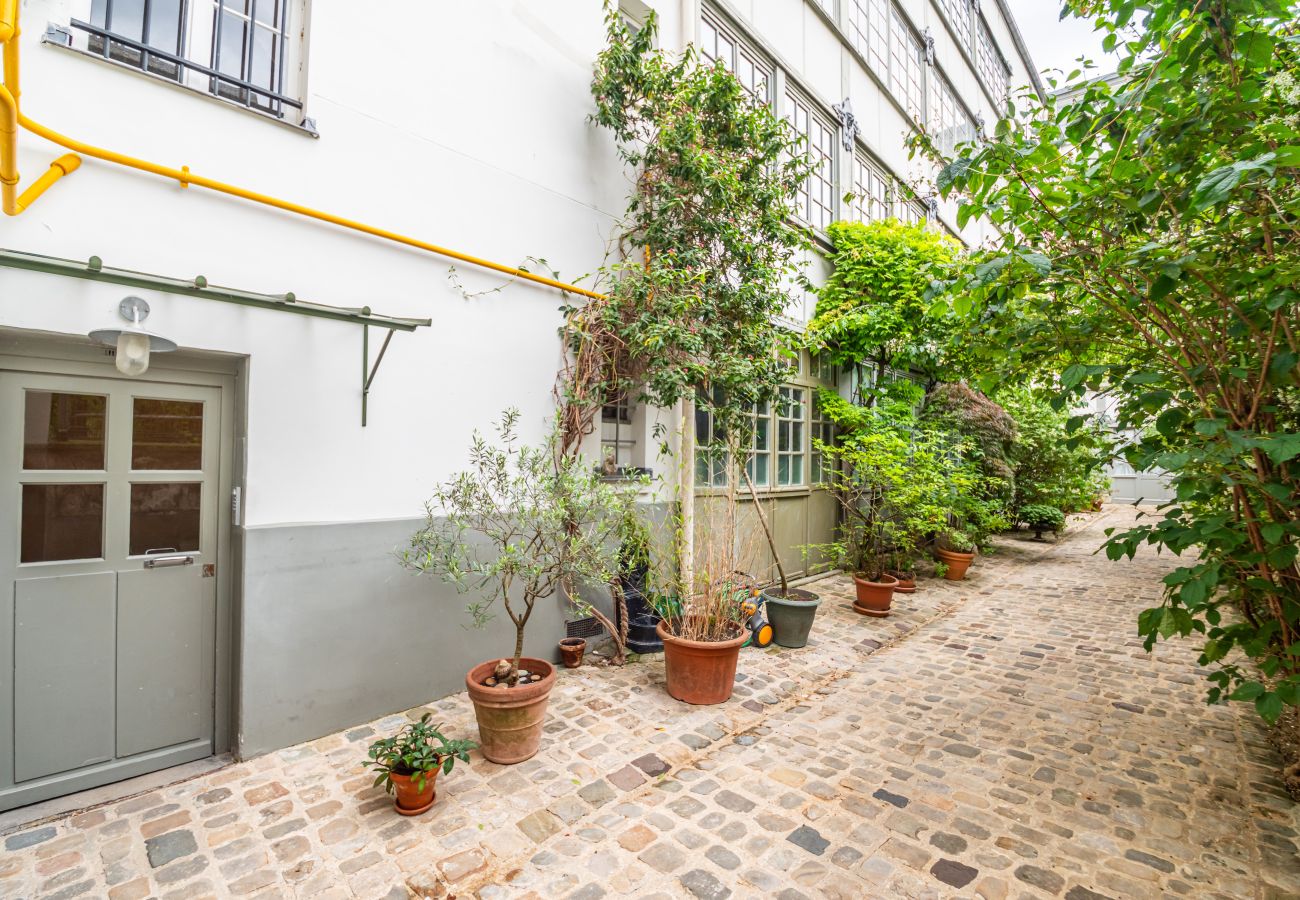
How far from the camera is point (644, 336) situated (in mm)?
4488

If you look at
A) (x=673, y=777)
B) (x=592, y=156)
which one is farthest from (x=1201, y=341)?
(x=592, y=156)

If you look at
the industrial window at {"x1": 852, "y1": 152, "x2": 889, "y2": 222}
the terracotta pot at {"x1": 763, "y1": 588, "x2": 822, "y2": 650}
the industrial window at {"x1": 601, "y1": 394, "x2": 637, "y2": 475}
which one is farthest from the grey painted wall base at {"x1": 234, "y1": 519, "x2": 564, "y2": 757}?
the industrial window at {"x1": 852, "y1": 152, "x2": 889, "y2": 222}

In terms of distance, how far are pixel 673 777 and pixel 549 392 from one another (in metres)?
2.87

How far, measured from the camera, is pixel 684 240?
5016mm

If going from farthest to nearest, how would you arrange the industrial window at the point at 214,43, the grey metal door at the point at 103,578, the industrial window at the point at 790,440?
the industrial window at the point at 790,440 → the industrial window at the point at 214,43 → the grey metal door at the point at 103,578

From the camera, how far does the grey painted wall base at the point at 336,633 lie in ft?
10.4

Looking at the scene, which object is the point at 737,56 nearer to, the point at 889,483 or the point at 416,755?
the point at 889,483

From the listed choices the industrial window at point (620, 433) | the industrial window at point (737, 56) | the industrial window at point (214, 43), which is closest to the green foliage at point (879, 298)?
the industrial window at point (737, 56)

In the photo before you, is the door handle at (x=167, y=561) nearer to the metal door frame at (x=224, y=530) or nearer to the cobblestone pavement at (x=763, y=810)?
the metal door frame at (x=224, y=530)

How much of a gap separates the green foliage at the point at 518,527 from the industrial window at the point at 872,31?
8.90 meters

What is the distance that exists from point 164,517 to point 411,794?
6.66 ft

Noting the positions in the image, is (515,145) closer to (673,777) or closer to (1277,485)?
A: (673,777)

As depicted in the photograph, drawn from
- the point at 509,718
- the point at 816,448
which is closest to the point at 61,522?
the point at 509,718

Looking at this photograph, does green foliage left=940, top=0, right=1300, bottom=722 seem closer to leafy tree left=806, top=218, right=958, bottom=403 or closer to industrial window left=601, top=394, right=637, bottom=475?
industrial window left=601, top=394, right=637, bottom=475
